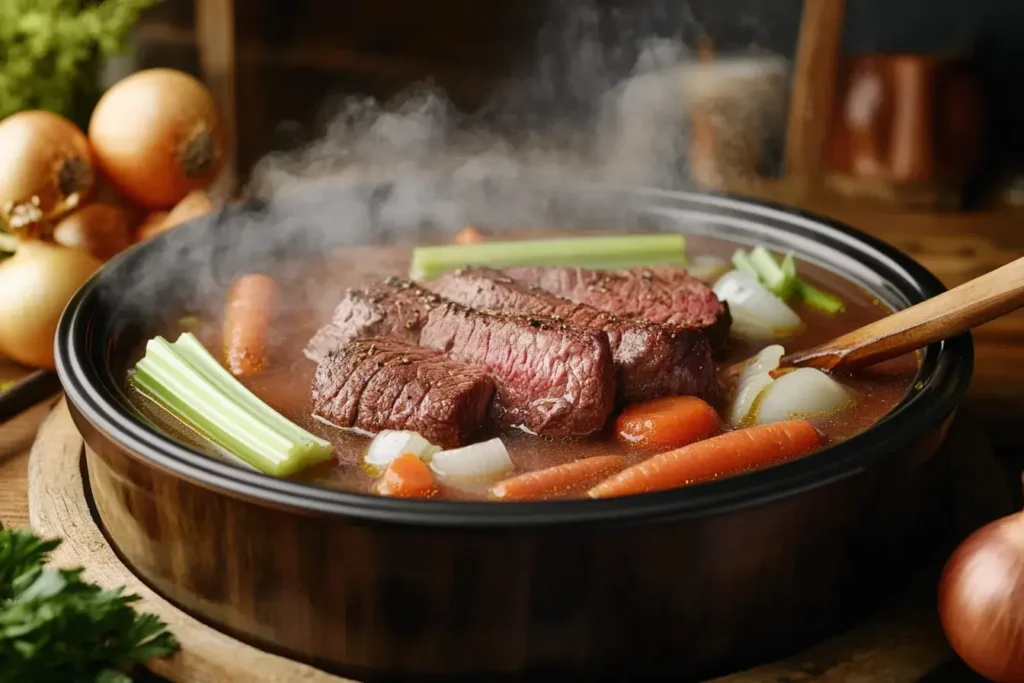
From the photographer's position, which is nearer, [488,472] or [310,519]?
[310,519]

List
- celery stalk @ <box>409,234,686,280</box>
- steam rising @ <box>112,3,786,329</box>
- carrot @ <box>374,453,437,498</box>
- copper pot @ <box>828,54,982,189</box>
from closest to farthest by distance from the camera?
carrot @ <box>374,453,437,498</box>, celery stalk @ <box>409,234,686,280</box>, steam rising @ <box>112,3,786,329</box>, copper pot @ <box>828,54,982,189</box>

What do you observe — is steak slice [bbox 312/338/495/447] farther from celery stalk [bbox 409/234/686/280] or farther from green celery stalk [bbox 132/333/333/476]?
celery stalk [bbox 409/234/686/280]

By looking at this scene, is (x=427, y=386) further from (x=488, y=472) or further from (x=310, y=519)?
(x=310, y=519)

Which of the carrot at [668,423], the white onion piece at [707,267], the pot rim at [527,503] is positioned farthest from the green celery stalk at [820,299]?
the carrot at [668,423]

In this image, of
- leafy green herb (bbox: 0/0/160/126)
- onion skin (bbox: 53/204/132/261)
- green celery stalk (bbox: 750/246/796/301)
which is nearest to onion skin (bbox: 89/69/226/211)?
onion skin (bbox: 53/204/132/261)

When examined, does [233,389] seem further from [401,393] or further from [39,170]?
[39,170]

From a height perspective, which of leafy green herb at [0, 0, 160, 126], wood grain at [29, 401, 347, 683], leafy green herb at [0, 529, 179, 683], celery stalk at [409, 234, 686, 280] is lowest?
wood grain at [29, 401, 347, 683]

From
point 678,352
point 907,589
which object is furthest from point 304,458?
point 907,589
